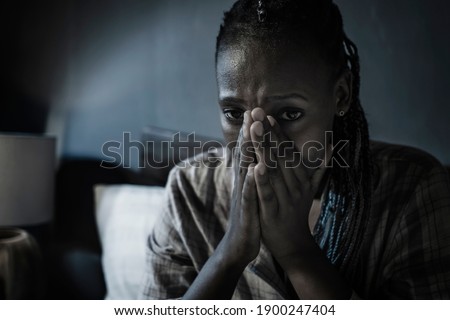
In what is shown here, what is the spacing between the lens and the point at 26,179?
95 cm

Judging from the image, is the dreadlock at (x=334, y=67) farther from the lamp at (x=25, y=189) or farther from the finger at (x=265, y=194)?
the lamp at (x=25, y=189)

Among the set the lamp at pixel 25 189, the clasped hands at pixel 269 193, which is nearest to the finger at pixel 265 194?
the clasped hands at pixel 269 193

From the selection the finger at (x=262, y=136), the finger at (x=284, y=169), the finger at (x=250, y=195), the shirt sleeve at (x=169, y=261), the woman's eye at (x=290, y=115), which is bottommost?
the shirt sleeve at (x=169, y=261)

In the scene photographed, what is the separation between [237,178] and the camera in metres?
0.51

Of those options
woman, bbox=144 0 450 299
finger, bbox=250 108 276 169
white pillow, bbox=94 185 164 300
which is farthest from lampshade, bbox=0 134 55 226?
finger, bbox=250 108 276 169

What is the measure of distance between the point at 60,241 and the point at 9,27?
42cm

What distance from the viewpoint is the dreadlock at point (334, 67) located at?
492 mm

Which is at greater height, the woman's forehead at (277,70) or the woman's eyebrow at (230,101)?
the woman's forehead at (277,70)

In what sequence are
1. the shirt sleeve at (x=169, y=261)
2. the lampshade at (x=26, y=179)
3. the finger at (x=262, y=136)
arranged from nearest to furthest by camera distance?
the finger at (x=262, y=136)
the shirt sleeve at (x=169, y=261)
the lampshade at (x=26, y=179)

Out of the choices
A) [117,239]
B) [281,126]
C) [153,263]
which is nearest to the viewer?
[281,126]
